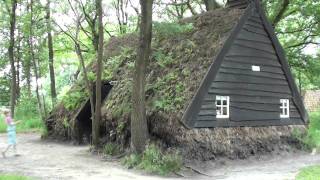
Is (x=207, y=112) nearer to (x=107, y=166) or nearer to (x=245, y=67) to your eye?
(x=245, y=67)

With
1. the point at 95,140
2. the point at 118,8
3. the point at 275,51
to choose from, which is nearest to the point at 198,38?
the point at 275,51

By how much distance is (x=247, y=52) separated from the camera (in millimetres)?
19062

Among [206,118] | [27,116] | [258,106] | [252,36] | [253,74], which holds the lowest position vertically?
[27,116]

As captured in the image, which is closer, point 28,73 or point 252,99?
point 252,99

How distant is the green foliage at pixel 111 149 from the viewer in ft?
60.1

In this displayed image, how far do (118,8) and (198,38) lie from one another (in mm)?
20337

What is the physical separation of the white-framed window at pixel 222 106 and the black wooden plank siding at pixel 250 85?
0.51 ft

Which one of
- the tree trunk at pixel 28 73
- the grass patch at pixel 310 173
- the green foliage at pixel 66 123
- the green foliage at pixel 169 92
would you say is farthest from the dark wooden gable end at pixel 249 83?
the tree trunk at pixel 28 73

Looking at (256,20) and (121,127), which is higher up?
(256,20)

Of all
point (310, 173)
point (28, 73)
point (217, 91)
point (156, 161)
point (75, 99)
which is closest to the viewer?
point (310, 173)

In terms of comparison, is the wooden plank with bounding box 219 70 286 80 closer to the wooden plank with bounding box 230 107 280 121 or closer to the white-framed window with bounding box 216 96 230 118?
the white-framed window with bounding box 216 96 230 118

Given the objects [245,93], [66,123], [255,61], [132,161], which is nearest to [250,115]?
[245,93]

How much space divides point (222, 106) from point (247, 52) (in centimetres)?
253

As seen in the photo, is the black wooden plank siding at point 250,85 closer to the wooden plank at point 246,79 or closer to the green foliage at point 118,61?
the wooden plank at point 246,79
